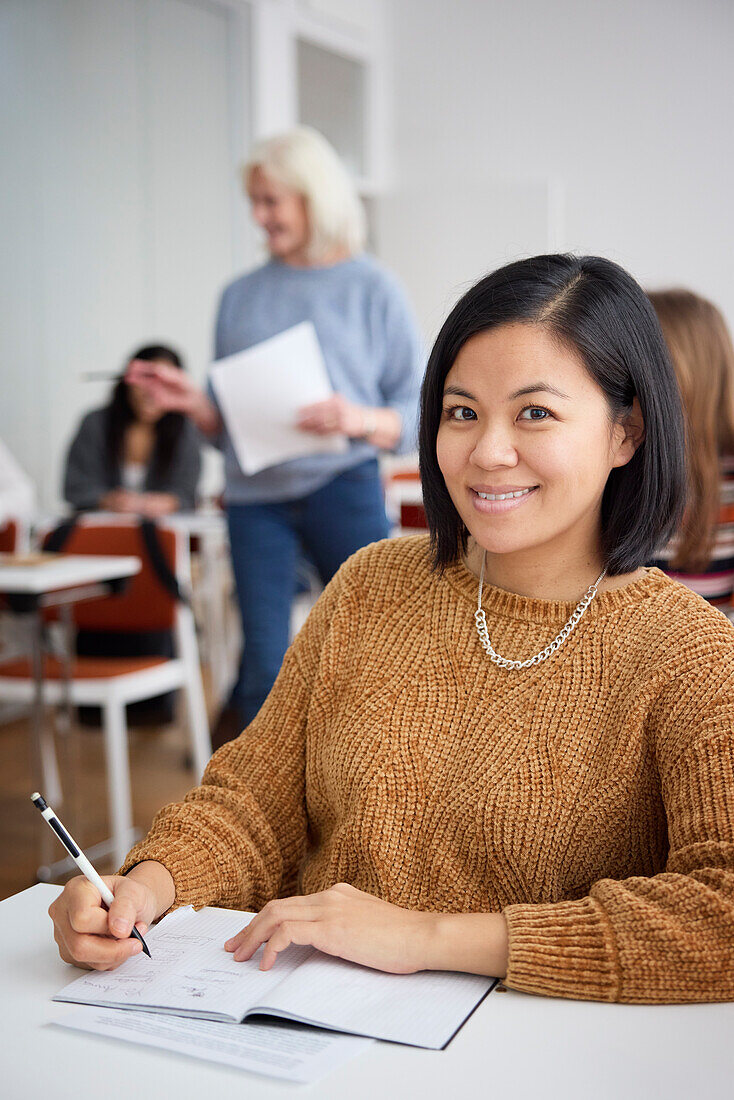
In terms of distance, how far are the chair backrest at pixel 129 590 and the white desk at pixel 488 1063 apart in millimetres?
2269

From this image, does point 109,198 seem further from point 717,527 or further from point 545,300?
point 545,300

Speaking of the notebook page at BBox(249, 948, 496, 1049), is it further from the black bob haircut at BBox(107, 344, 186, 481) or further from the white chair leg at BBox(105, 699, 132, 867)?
the black bob haircut at BBox(107, 344, 186, 481)

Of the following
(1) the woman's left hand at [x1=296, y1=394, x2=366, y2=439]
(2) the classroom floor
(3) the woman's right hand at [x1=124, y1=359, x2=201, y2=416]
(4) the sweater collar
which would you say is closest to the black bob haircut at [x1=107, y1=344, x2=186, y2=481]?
(2) the classroom floor

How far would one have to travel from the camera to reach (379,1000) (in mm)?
827

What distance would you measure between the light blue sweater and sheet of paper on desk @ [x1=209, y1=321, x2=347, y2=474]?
0.04 m

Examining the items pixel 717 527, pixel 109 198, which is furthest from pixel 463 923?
pixel 109 198

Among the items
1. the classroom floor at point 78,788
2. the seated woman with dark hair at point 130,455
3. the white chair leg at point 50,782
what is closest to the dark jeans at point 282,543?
the classroom floor at point 78,788

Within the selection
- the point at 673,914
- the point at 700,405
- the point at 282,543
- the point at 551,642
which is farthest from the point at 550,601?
the point at 282,543

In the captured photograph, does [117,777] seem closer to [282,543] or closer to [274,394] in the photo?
[282,543]

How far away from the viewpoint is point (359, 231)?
8.48ft

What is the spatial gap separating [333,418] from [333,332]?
249 mm

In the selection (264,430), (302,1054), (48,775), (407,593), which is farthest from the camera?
(48,775)

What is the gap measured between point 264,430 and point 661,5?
458 cm

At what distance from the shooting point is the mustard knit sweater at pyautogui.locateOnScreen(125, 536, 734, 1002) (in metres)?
0.86
